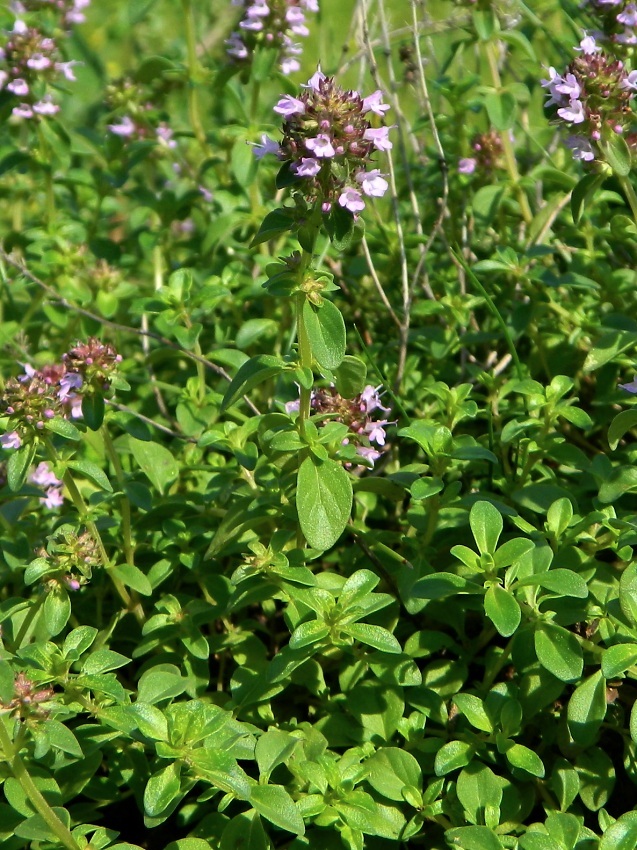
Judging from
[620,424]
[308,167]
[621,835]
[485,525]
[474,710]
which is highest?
[308,167]

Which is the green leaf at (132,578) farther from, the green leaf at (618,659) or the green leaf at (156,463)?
the green leaf at (618,659)

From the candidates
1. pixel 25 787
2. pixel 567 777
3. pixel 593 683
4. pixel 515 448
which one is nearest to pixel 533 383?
pixel 515 448

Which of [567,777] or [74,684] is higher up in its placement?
[74,684]

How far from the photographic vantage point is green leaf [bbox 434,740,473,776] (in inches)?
78.5

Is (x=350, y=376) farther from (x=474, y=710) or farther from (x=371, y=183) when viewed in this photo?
(x=474, y=710)

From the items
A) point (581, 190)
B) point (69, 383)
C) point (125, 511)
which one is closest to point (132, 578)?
point (125, 511)

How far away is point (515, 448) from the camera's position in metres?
2.55

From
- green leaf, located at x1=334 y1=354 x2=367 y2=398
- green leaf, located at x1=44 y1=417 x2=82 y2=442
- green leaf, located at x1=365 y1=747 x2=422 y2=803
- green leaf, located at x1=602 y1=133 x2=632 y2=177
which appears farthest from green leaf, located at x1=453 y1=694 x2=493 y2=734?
green leaf, located at x1=602 y1=133 x2=632 y2=177

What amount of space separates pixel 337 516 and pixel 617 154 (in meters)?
1.05

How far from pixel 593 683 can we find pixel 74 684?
1.04m

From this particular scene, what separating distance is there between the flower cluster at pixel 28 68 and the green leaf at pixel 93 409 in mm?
1445

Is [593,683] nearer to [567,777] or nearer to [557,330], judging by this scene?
[567,777]

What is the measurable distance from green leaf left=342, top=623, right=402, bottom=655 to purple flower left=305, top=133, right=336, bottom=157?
3.04ft

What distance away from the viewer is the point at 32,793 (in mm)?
1833
